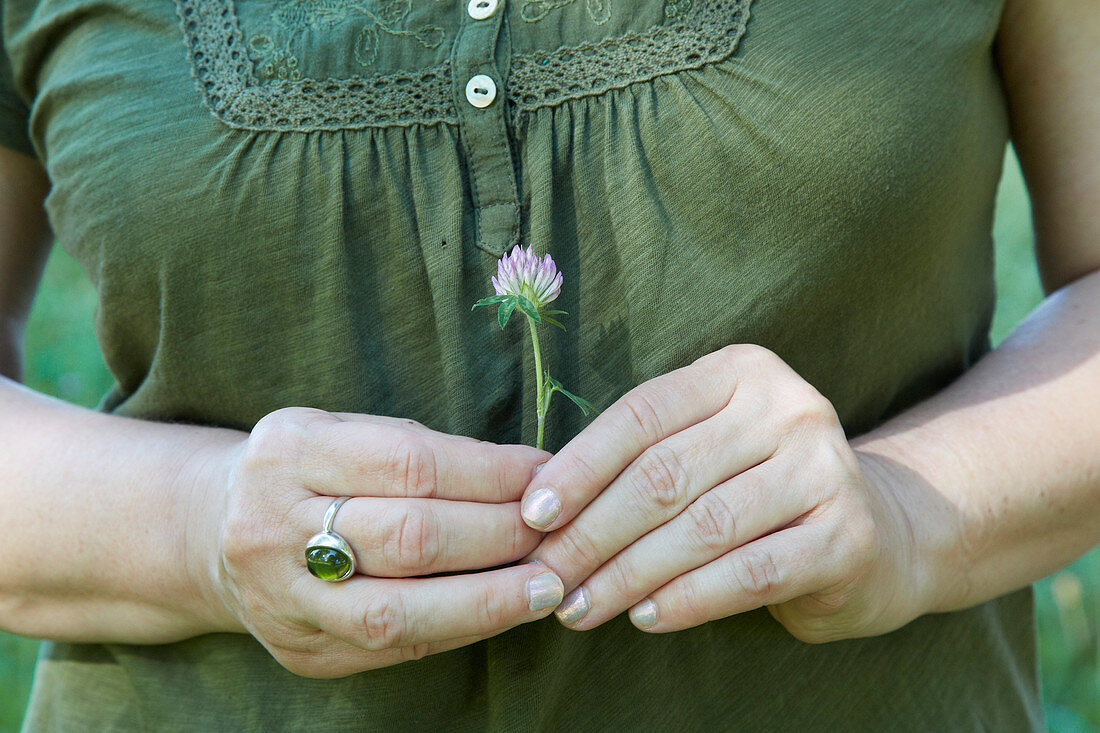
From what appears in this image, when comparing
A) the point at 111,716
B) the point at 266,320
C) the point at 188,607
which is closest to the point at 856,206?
the point at 266,320

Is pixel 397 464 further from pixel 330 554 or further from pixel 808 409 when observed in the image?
pixel 808 409

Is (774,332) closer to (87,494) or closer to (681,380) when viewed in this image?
(681,380)

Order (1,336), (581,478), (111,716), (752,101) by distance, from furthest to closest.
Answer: (1,336), (111,716), (752,101), (581,478)

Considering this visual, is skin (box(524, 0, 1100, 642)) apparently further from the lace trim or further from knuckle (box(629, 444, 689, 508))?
the lace trim

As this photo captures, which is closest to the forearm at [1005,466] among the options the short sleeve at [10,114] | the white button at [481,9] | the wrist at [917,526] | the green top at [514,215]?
the wrist at [917,526]

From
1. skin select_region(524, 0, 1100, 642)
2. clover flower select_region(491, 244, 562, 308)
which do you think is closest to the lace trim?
clover flower select_region(491, 244, 562, 308)

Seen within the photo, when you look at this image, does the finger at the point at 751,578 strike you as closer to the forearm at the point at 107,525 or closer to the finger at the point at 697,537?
the finger at the point at 697,537

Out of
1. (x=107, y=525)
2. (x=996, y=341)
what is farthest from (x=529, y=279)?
(x=996, y=341)
